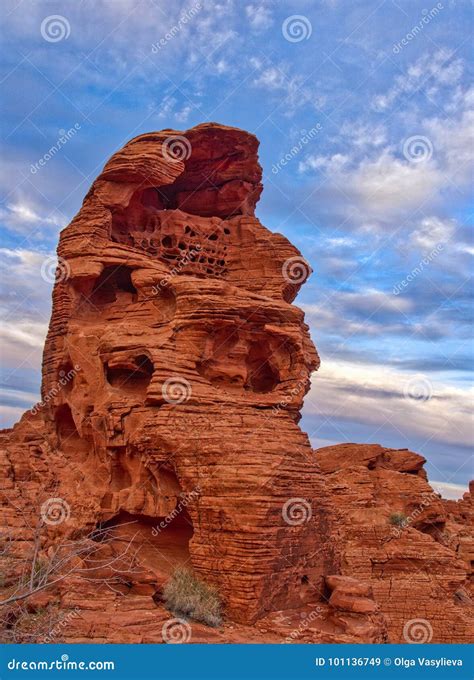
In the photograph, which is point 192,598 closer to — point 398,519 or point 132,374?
point 132,374

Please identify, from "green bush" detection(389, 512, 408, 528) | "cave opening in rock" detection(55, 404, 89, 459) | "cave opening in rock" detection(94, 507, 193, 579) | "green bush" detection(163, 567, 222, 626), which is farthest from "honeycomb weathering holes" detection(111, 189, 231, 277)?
"green bush" detection(389, 512, 408, 528)

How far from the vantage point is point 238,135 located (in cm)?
2464

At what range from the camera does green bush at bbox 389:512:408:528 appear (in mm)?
26375

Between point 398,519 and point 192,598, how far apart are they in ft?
49.0

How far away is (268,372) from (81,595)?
9460 millimetres

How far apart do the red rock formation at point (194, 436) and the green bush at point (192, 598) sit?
1.01 feet

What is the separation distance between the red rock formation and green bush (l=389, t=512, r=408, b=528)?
32cm

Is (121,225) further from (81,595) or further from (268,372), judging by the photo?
(81,595)

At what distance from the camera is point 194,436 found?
53.4 feet

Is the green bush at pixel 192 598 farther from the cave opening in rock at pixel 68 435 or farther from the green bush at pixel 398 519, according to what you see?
the green bush at pixel 398 519

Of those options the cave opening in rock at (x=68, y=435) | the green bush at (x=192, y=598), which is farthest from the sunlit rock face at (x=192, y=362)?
the green bush at (x=192, y=598)

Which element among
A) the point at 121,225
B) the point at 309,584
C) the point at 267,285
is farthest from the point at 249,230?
the point at 309,584

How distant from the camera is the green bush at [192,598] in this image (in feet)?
45.6

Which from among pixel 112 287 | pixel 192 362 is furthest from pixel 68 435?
pixel 192 362
